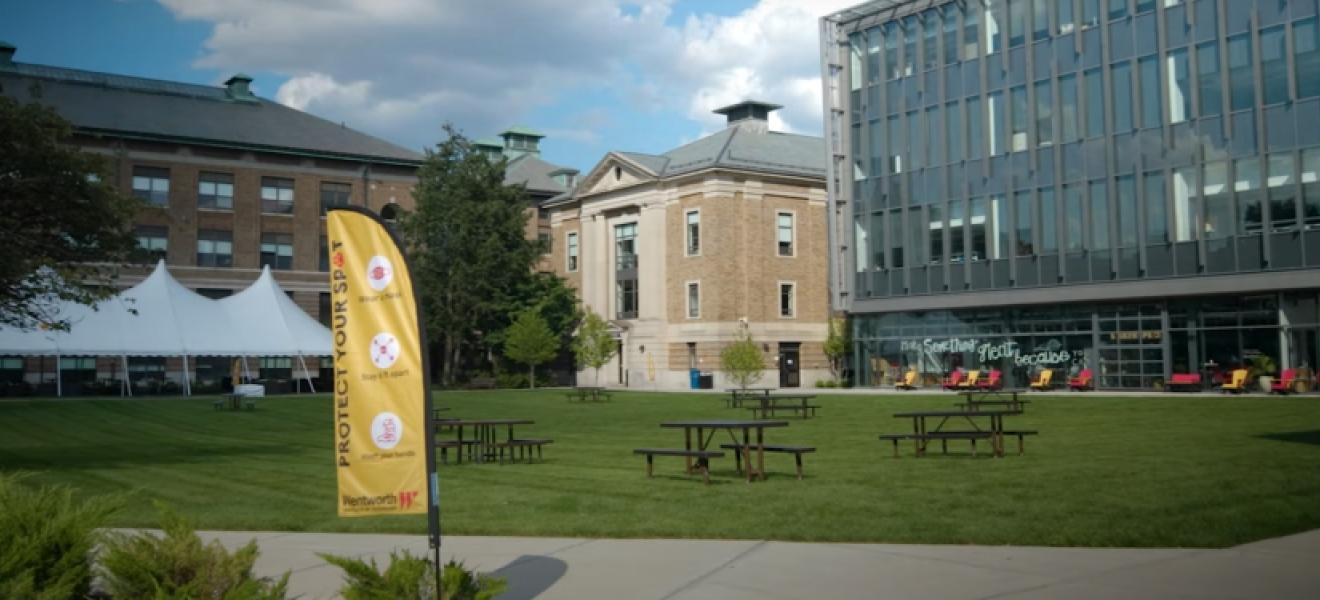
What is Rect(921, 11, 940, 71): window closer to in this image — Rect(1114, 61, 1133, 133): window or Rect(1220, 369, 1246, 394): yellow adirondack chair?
Rect(1114, 61, 1133, 133): window

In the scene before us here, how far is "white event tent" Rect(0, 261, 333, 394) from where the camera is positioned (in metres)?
45.0

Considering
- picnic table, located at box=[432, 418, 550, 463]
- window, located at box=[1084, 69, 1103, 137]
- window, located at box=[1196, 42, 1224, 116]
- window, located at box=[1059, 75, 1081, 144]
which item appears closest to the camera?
picnic table, located at box=[432, 418, 550, 463]

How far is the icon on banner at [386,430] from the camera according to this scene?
732 cm

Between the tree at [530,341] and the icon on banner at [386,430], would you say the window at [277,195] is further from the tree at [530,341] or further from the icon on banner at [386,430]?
the icon on banner at [386,430]

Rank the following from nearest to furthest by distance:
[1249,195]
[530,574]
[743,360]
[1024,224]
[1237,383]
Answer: [530,574] → [1237,383] → [1249,195] → [1024,224] → [743,360]

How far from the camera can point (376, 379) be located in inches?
289

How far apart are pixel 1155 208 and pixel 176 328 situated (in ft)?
124

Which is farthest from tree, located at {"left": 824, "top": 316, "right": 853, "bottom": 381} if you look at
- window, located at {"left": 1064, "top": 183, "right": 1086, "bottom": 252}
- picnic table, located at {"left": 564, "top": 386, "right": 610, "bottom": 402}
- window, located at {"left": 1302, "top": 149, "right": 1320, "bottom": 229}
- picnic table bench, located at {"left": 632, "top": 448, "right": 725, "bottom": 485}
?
picnic table bench, located at {"left": 632, "top": 448, "right": 725, "bottom": 485}

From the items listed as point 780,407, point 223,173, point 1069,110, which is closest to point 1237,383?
point 1069,110

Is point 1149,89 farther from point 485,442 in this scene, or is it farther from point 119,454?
point 119,454

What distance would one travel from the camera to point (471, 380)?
66.7 meters

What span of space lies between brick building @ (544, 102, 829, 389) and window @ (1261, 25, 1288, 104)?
98.8 feet

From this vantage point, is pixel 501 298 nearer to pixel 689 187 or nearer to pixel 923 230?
pixel 689 187

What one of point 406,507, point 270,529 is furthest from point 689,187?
point 406,507
